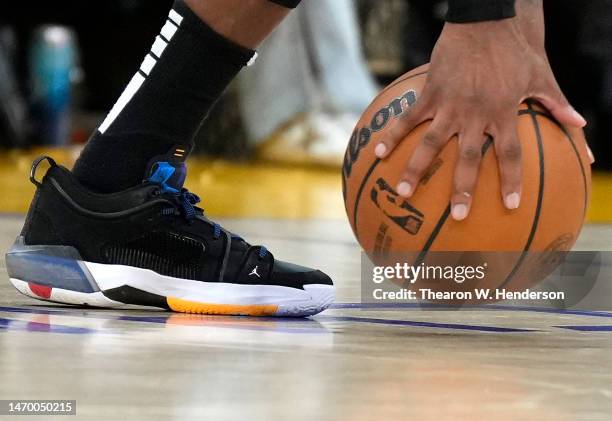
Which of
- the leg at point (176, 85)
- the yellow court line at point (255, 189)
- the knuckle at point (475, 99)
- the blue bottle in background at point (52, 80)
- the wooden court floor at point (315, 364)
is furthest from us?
the blue bottle in background at point (52, 80)

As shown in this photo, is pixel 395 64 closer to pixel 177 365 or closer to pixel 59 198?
pixel 59 198

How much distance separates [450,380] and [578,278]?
36.9 inches

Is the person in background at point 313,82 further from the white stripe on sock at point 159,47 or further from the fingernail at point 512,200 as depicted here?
the fingernail at point 512,200

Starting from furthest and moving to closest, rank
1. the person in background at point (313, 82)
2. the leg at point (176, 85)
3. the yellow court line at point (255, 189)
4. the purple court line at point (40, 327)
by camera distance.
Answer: the person in background at point (313, 82), the yellow court line at point (255, 189), the leg at point (176, 85), the purple court line at point (40, 327)

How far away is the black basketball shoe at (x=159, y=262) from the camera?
1.86 m

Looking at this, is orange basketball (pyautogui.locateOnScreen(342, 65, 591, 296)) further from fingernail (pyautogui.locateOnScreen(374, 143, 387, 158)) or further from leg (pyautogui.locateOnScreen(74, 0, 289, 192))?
leg (pyautogui.locateOnScreen(74, 0, 289, 192))

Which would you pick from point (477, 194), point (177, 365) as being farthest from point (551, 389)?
point (477, 194)

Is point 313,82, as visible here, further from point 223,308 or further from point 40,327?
point 40,327

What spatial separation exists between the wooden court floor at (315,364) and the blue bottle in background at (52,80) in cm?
565

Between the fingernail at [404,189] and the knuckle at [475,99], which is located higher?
the knuckle at [475,99]

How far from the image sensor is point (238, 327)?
1.70 metres

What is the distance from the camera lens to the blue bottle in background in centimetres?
750

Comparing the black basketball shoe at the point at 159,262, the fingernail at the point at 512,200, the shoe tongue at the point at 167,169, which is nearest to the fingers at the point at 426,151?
the fingernail at the point at 512,200

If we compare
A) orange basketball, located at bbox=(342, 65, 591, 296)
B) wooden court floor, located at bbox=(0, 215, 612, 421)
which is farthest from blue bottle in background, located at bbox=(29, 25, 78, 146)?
orange basketball, located at bbox=(342, 65, 591, 296)
